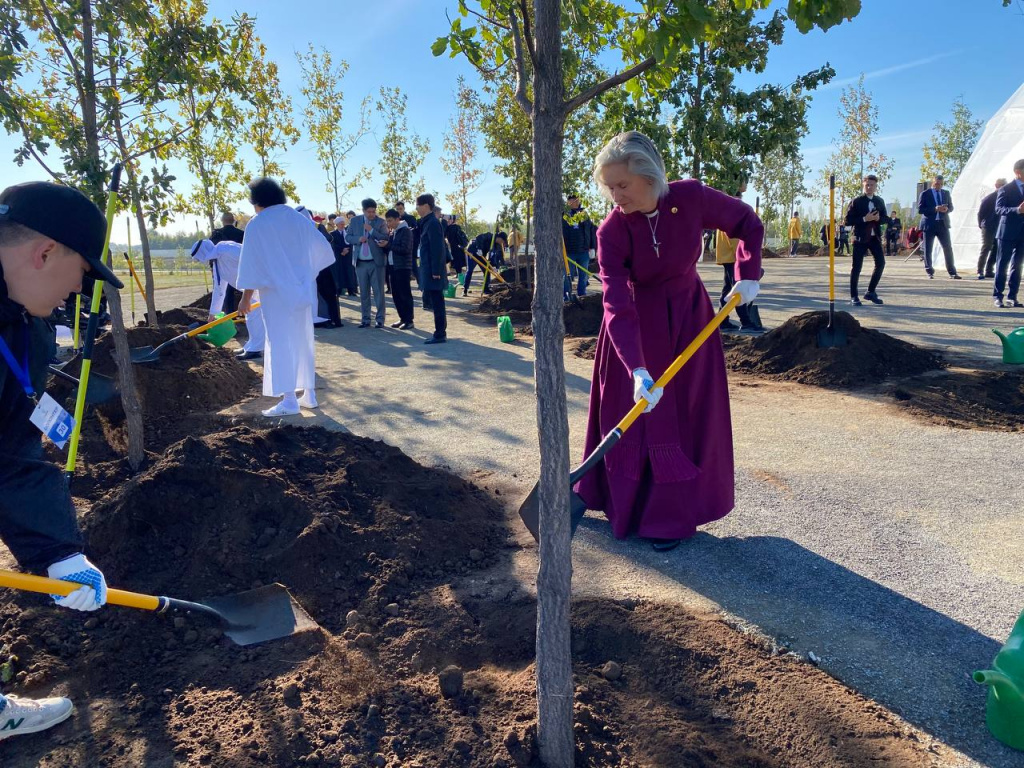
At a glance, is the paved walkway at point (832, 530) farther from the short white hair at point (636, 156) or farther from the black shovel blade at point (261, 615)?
the short white hair at point (636, 156)

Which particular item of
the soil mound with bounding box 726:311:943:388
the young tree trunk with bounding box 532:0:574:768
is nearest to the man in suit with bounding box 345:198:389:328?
the soil mound with bounding box 726:311:943:388

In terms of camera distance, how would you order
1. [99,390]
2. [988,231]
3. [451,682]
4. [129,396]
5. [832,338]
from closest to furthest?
1. [451,682]
2. [129,396]
3. [99,390]
4. [832,338]
5. [988,231]

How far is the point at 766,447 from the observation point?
500 cm

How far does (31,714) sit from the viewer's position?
7.22 feet

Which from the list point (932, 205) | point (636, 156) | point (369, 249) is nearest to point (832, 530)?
point (636, 156)

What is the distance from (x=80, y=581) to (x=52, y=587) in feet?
0.47

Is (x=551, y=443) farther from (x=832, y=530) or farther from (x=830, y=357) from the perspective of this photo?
(x=830, y=357)

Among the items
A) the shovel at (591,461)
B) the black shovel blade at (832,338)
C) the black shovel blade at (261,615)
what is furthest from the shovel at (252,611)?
the black shovel blade at (832,338)

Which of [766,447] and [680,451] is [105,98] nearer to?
[680,451]

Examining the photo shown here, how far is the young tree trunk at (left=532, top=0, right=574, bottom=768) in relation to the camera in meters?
1.78

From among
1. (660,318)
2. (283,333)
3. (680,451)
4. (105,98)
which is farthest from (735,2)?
(283,333)

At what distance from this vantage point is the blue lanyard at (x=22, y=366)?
1.99 meters

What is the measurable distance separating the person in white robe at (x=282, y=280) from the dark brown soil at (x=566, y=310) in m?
2.55

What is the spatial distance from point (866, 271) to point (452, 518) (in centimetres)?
1930
